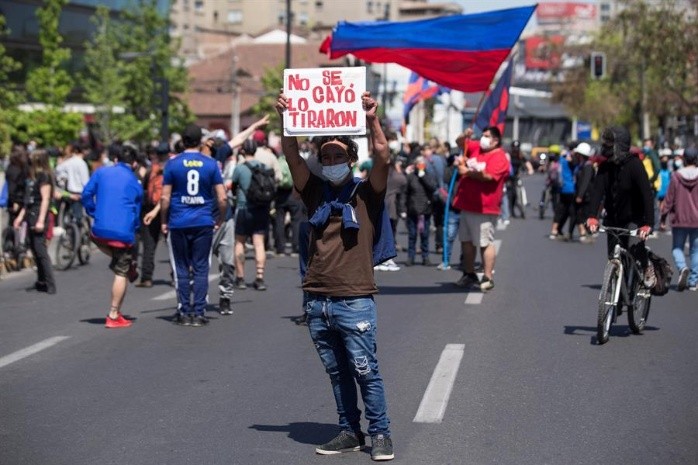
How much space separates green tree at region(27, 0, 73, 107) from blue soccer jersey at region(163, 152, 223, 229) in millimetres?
33369

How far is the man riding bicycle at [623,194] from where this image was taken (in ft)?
38.1

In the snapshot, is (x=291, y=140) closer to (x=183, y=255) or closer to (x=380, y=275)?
(x=183, y=255)

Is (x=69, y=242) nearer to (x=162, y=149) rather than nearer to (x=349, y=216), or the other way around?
(x=162, y=149)

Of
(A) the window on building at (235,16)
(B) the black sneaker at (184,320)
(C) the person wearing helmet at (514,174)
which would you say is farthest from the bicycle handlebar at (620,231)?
(A) the window on building at (235,16)

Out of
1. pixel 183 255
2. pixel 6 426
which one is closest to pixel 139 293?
pixel 183 255

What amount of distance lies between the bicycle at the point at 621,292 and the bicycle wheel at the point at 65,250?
981cm

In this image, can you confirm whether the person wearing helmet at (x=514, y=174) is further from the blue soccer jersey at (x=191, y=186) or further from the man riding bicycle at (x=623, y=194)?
the blue soccer jersey at (x=191, y=186)

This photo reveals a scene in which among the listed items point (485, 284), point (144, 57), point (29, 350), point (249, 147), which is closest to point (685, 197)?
point (485, 284)

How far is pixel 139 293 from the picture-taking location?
1578 centimetres

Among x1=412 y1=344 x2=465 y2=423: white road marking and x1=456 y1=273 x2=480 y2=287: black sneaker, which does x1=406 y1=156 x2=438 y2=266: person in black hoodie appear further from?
x1=412 y1=344 x2=465 y2=423: white road marking

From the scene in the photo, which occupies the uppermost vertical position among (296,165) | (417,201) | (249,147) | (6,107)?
(6,107)

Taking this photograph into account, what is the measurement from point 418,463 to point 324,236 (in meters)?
1.32

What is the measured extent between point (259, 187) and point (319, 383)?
6.17 meters

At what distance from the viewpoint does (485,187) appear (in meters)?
15.2
